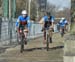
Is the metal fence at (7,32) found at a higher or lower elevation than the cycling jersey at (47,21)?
lower

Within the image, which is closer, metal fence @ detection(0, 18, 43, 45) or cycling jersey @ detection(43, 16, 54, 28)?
cycling jersey @ detection(43, 16, 54, 28)

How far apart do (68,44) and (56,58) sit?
174cm

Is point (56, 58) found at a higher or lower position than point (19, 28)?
lower

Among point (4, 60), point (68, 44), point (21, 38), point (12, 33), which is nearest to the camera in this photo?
point (68, 44)

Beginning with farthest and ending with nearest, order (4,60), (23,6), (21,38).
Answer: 1. (23,6)
2. (21,38)
3. (4,60)

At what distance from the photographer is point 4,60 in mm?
12727

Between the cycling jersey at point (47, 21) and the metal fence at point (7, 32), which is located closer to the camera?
the cycling jersey at point (47, 21)

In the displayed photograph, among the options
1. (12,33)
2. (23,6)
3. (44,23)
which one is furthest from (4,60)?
(23,6)

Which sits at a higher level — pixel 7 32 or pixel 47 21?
pixel 47 21

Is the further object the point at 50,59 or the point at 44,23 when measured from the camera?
the point at 44,23

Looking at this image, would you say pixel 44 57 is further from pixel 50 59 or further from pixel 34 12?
pixel 34 12

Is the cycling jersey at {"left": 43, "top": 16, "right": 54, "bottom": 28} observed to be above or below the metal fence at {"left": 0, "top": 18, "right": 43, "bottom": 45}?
above

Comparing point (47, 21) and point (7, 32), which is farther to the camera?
point (7, 32)

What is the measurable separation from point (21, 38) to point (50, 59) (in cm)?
227
